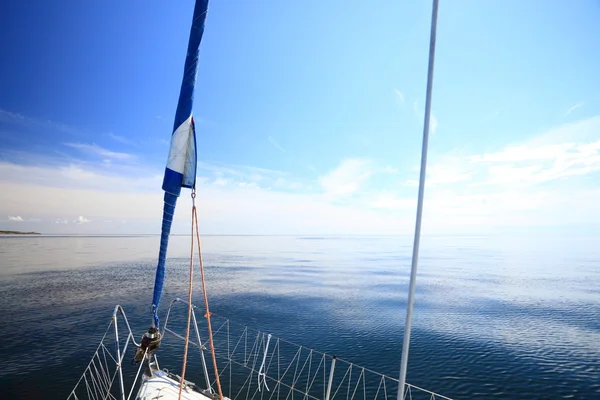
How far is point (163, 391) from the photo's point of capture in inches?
506

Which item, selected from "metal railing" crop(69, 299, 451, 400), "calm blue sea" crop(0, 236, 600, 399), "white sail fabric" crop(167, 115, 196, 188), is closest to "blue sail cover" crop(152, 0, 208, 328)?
"white sail fabric" crop(167, 115, 196, 188)

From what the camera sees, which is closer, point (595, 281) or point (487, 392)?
point (487, 392)

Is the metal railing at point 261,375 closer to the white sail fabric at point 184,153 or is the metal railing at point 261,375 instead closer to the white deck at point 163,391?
the white deck at point 163,391

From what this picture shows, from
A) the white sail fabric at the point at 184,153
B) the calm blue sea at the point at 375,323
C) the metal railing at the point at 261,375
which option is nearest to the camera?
the white sail fabric at the point at 184,153

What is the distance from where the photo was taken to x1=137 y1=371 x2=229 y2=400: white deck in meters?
12.5

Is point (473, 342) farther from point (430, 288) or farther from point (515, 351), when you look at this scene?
point (430, 288)

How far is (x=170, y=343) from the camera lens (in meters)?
33.9

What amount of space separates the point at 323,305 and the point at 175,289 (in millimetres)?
33588

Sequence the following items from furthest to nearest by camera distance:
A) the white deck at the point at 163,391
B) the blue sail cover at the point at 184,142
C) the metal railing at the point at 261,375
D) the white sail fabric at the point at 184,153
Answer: the metal railing at the point at 261,375 → the white deck at the point at 163,391 → the white sail fabric at the point at 184,153 → the blue sail cover at the point at 184,142

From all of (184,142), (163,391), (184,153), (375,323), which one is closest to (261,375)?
(163,391)

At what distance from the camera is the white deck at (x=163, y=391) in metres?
12.5

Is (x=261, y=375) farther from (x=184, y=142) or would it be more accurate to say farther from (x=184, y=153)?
(x=184, y=142)

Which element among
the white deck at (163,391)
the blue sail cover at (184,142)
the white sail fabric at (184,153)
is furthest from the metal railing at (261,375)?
the white sail fabric at (184,153)

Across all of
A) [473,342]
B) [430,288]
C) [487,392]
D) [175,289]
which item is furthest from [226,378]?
[430,288]
